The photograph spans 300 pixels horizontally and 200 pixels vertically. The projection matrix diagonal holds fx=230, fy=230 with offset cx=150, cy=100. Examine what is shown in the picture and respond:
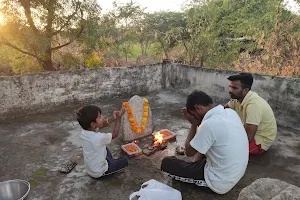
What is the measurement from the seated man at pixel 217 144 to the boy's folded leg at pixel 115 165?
50.0 inches

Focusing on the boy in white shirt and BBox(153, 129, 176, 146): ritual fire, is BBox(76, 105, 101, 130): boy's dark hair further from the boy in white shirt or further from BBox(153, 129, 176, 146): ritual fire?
BBox(153, 129, 176, 146): ritual fire

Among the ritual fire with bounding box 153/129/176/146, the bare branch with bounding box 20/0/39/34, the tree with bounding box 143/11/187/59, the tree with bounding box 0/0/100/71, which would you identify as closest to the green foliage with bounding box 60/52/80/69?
the tree with bounding box 0/0/100/71

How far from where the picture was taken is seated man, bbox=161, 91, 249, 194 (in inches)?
109

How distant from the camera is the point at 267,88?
609 cm

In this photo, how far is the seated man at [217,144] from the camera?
2.77 metres

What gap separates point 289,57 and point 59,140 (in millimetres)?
7152

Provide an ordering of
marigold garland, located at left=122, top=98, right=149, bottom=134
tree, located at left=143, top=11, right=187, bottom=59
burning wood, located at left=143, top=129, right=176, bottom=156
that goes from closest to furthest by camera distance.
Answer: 1. burning wood, located at left=143, top=129, right=176, bottom=156
2. marigold garland, located at left=122, top=98, right=149, bottom=134
3. tree, located at left=143, top=11, right=187, bottom=59

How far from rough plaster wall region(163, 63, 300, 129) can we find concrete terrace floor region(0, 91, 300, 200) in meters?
0.41

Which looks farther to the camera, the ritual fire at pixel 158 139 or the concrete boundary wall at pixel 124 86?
the concrete boundary wall at pixel 124 86

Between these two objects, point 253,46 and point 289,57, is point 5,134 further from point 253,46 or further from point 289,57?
point 253,46

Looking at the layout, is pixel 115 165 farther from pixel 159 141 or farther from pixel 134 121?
pixel 134 121

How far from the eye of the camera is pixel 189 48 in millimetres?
10250

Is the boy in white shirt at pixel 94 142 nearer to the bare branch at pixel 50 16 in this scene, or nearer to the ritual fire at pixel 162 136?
the ritual fire at pixel 162 136

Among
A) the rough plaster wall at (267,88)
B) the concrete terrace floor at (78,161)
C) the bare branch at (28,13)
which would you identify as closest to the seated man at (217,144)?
the concrete terrace floor at (78,161)
